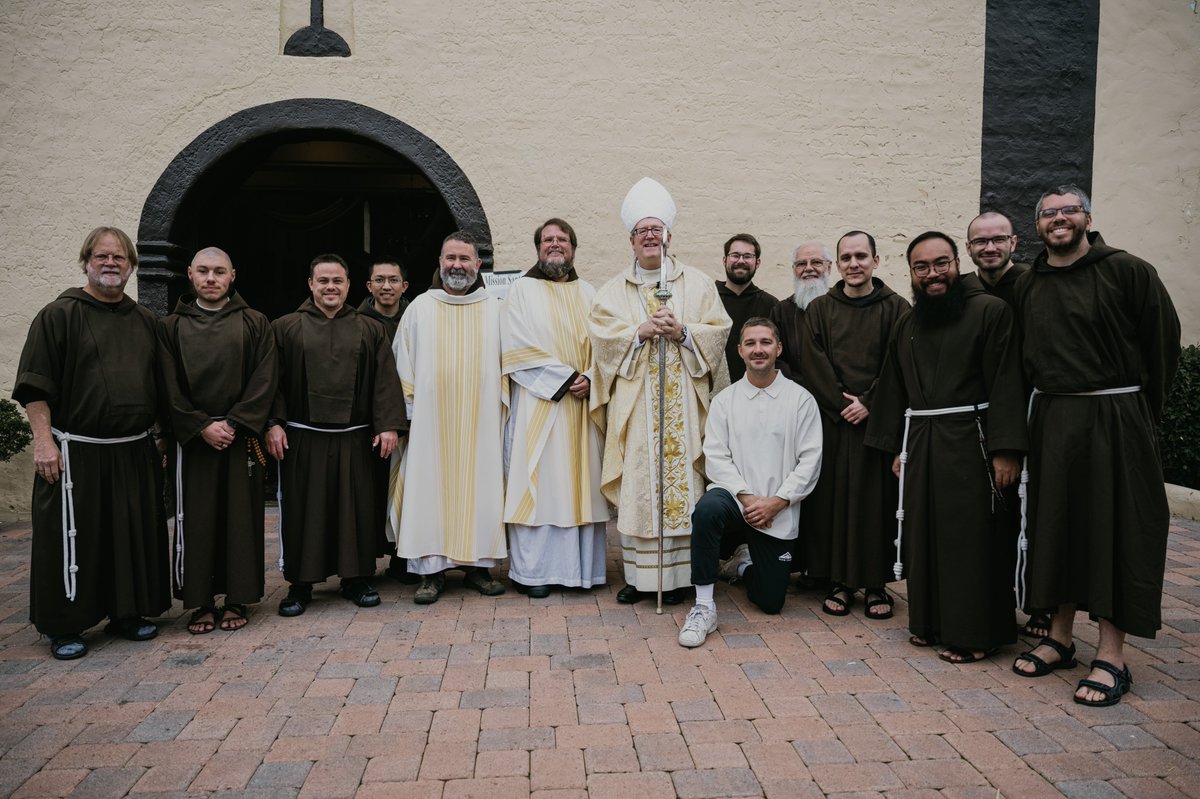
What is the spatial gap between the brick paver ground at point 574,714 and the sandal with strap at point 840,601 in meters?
0.09

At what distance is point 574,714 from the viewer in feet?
10.7

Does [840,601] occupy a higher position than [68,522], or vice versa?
[68,522]

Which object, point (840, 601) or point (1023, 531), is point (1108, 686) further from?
point (840, 601)

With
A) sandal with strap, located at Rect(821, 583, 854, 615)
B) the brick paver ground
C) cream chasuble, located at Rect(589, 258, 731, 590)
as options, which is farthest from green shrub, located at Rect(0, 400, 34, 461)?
sandal with strap, located at Rect(821, 583, 854, 615)

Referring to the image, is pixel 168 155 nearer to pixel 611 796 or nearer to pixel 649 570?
pixel 649 570

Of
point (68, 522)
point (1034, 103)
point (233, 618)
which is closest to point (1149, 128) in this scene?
point (1034, 103)

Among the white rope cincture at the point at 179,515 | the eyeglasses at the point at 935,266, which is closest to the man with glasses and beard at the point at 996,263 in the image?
the eyeglasses at the point at 935,266

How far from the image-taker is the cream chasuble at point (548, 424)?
16.1ft

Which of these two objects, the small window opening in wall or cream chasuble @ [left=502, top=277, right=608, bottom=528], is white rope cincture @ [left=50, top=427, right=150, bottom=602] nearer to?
cream chasuble @ [left=502, top=277, right=608, bottom=528]

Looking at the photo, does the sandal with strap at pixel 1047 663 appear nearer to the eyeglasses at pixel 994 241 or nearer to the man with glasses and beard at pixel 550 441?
the eyeglasses at pixel 994 241

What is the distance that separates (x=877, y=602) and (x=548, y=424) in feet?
6.47

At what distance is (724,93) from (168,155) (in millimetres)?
4282

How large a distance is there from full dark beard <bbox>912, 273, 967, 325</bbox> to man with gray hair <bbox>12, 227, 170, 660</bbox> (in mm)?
3656

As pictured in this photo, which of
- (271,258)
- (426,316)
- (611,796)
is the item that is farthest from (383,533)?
(271,258)
